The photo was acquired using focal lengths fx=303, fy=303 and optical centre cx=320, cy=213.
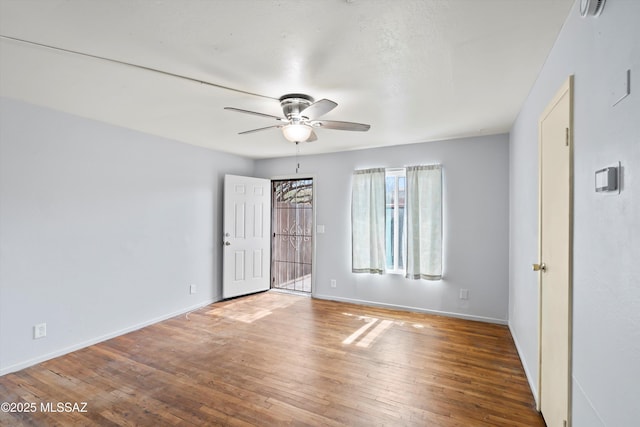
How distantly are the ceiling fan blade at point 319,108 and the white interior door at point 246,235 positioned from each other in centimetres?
292

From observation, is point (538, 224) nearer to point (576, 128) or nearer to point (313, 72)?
point (576, 128)

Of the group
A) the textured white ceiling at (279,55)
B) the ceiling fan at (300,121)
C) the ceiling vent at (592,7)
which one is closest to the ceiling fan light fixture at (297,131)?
the ceiling fan at (300,121)

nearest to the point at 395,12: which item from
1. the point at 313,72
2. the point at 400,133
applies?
the point at 313,72

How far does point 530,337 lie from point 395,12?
2.63 metres

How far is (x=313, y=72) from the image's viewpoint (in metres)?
2.17

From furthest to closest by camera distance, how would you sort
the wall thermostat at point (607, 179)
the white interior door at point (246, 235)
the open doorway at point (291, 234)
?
the open doorway at point (291, 234)
the white interior door at point (246, 235)
the wall thermostat at point (607, 179)

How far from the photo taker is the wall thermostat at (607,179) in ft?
3.39

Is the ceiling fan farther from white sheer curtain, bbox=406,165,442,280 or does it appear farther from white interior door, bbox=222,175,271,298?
white interior door, bbox=222,175,271,298

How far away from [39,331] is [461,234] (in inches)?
191

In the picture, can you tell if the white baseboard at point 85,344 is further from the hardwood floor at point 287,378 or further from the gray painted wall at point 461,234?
the gray painted wall at point 461,234

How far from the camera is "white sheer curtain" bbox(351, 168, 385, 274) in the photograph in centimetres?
459

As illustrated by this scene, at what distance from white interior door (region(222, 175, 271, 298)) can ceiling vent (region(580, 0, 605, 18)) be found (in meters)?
4.53

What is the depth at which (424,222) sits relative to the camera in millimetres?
4262

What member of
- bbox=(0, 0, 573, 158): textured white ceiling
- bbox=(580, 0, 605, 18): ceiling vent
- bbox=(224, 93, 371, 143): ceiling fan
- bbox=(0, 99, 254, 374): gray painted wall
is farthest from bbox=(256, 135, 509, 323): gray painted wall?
bbox=(580, 0, 605, 18): ceiling vent
